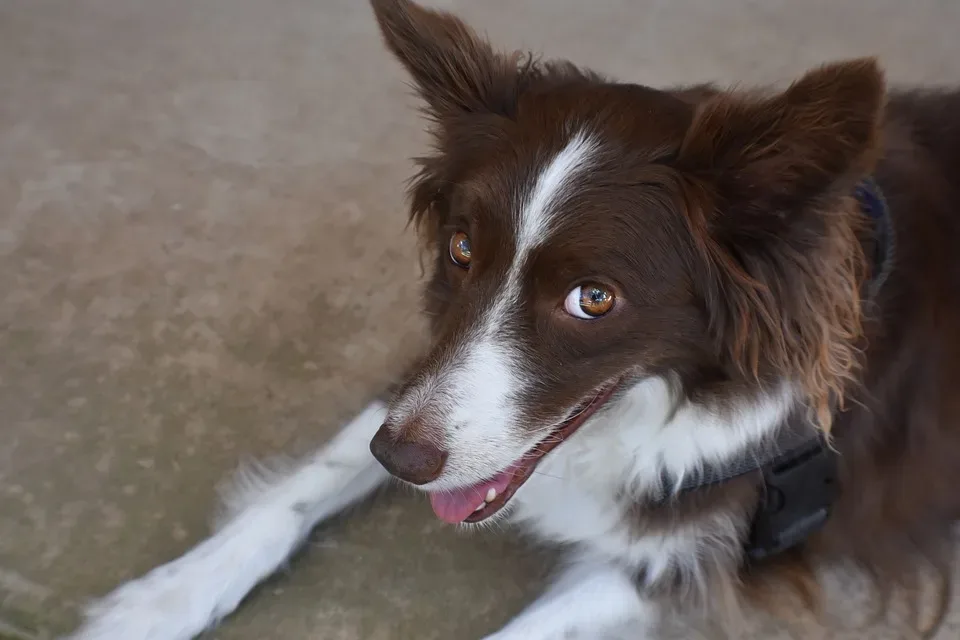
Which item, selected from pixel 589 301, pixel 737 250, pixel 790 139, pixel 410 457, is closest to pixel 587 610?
pixel 410 457

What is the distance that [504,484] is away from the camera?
5.77ft

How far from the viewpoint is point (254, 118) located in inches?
140

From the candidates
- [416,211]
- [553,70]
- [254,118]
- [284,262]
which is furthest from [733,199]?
[254,118]

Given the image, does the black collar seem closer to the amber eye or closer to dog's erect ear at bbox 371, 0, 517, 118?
the amber eye

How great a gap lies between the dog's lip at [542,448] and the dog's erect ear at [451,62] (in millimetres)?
643

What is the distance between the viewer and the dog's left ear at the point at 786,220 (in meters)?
1.29

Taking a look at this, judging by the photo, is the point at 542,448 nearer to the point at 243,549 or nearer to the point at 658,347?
the point at 658,347

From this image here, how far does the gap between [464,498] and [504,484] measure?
0.30 ft

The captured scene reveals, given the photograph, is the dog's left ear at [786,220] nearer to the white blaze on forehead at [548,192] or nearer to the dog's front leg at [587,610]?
the white blaze on forehead at [548,192]

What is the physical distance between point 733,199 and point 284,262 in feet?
6.10

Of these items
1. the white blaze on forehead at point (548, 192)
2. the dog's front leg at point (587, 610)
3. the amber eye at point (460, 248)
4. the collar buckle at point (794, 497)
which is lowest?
the dog's front leg at point (587, 610)

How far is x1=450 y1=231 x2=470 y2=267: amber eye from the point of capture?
5.58 ft

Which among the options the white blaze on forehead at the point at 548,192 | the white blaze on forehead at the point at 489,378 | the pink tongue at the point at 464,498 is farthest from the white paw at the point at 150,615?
the white blaze on forehead at the point at 548,192

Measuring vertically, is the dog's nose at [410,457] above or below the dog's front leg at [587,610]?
above
